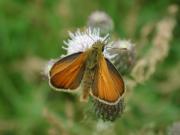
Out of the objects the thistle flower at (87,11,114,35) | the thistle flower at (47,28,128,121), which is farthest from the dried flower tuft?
the thistle flower at (87,11,114,35)

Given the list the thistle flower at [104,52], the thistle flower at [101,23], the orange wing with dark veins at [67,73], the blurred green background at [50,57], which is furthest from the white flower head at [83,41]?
the blurred green background at [50,57]

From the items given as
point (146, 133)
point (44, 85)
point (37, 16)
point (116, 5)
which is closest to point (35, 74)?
point (44, 85)

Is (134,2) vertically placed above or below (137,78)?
above

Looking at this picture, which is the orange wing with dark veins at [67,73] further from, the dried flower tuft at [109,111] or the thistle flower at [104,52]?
the dried flower tuft at [109,111]

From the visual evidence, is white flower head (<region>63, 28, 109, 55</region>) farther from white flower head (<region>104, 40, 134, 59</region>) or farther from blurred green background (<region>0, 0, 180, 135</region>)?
blurred green background (<region>0, 0, 180, 135</region>)

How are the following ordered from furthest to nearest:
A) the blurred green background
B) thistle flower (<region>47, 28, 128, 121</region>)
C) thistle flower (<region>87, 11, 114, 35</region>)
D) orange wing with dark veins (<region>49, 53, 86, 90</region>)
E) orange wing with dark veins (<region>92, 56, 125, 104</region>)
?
the blurred green background
thistle flower (<region>87, 11, 114, 35</region>)
thistle flower (<region>47, 28, 128, 121</region>)
orange wing with dark veins (<region>49, 53, 86, 90</region>)
orange wing with dark veins (<region>92, 56, 125, 104</region>)

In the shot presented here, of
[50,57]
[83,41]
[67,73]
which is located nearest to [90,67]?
[67,73]

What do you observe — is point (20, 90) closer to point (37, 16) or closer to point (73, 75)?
point (37, 16)
